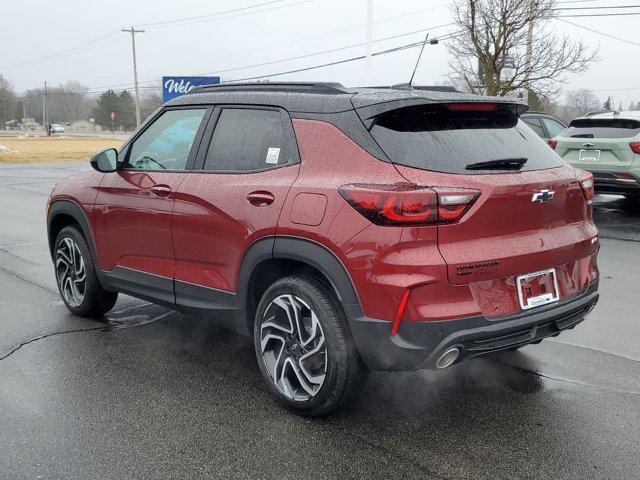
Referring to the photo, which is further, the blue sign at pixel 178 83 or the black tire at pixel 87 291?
the blue sign at pixel 178 83

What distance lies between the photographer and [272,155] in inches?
136

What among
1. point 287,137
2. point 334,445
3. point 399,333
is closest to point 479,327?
point 399,333

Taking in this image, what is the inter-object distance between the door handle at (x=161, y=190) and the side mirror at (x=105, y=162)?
55 centimetres

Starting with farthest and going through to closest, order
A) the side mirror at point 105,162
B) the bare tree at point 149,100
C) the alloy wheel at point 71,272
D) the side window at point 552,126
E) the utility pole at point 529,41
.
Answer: the bare tree at point 149,100
the utility pole at point 529,41
the side window at point 552,126
the alloy wheel at point 71,272
the side mirror at point 105,162

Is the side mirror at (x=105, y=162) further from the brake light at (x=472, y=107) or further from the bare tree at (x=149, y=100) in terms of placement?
the bare tree at (x=149, y=100)

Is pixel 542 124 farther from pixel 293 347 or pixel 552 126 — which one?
pixel 293 347

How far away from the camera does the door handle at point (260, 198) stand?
10.9 ft

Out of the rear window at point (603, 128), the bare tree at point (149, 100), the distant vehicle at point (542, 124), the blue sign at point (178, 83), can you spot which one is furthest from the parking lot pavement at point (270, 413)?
the bare tree at point (149, 100)

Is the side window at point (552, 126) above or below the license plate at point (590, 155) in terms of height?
above

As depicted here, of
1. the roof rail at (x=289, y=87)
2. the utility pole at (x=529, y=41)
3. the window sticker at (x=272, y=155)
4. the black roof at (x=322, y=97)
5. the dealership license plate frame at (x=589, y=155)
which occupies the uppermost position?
A: the utility pole at (x=529, y=41)

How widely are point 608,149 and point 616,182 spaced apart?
1.71 feet

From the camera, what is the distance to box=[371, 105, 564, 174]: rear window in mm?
3000

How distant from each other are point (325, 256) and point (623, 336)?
2.84m

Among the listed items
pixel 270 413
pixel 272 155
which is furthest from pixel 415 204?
pixel 270 413
